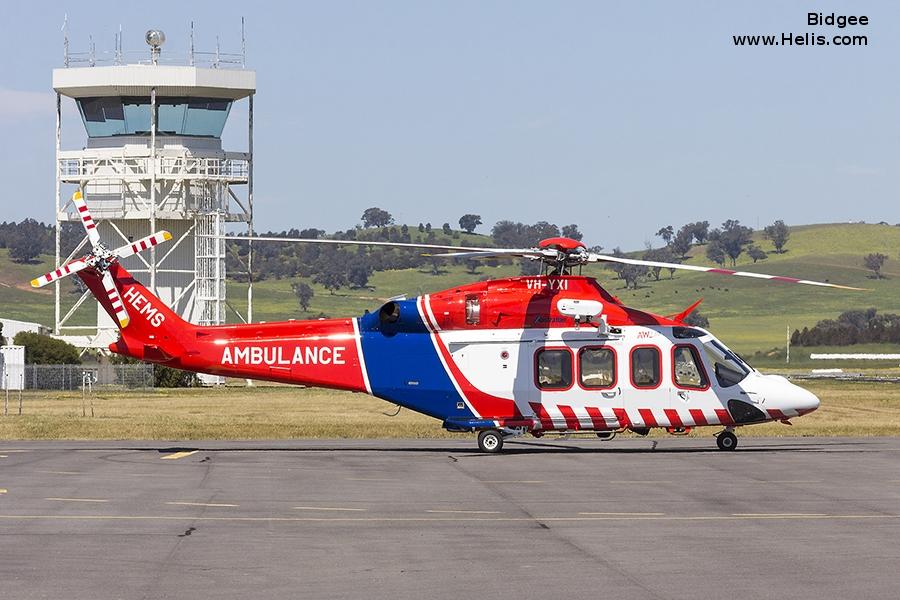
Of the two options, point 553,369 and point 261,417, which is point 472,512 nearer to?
point 553,369

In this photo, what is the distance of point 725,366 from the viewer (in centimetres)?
3167

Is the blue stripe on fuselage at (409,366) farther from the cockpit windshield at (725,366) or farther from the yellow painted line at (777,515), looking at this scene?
the yellow painted line at (777,515)

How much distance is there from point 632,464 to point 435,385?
5445 millimetres

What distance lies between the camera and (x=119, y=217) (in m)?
82.3

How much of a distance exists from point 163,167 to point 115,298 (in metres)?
49.1

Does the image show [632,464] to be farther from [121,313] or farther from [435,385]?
[121,313]

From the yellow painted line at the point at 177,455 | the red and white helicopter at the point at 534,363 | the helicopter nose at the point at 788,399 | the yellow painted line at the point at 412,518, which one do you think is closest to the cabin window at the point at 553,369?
the red and white helicopter at the point at 534,363

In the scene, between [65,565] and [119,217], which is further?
[119,217]

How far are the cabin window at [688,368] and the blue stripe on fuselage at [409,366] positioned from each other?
473 centimetres

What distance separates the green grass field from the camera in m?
39.9

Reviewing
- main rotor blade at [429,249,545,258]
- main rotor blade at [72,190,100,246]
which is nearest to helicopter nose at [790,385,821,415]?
main rotor blade at [429,249,545,258]

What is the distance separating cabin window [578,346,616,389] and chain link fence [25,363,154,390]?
1792 inches

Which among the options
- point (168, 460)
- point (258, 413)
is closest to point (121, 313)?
point (168, 460)

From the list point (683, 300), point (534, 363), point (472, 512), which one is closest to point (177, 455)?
point (534, 363)
